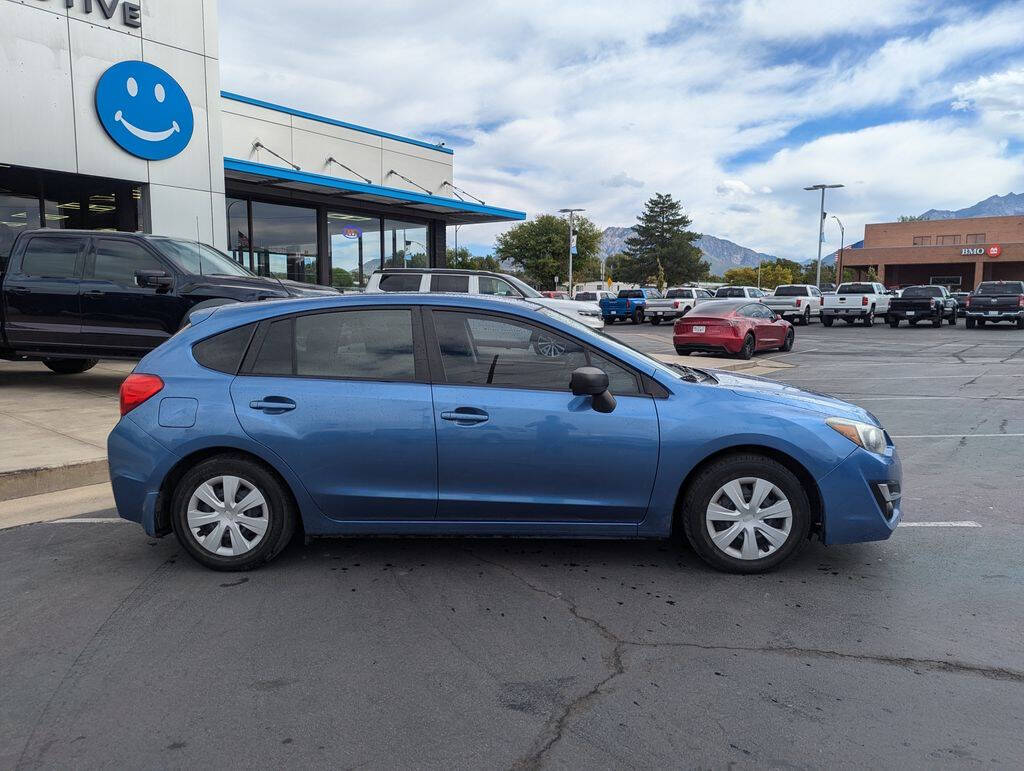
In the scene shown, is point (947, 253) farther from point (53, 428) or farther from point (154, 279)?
point (53, 428)

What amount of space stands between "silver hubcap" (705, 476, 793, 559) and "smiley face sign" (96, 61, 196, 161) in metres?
13.6

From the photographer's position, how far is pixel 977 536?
16.4ft

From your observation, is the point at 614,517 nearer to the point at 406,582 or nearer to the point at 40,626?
the point at 406,582

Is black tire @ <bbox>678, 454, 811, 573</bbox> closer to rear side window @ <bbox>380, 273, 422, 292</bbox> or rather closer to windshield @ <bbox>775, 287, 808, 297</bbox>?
rear side window @ <bbox>380, 273, 422, 292</bbox>

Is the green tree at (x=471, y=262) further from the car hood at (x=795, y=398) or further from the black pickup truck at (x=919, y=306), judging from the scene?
the car hood at (x=795, y=398)

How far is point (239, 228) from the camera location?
71.6 ft

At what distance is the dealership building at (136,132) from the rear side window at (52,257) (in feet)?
10.9

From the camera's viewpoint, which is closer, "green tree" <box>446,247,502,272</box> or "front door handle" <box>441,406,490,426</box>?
"front door handle" <box>441,406,490,426</box>

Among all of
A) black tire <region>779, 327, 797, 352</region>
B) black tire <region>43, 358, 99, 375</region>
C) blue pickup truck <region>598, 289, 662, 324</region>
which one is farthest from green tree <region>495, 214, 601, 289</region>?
black tire <region>43, 358, 99, 375</region>

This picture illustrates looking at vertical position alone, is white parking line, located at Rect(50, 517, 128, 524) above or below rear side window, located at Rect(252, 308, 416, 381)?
below

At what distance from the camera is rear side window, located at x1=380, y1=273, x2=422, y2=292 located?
14570 millimetres

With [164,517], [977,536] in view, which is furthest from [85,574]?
[977,536]

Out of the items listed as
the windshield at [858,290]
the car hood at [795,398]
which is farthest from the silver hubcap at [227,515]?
the windshield at [858,290]

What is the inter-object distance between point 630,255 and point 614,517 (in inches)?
3885
